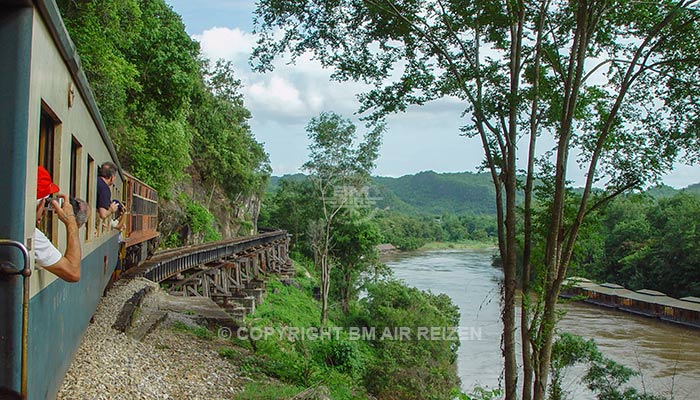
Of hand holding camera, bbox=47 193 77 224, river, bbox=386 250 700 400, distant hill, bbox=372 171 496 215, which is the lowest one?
river, bbox=386 250 700 400

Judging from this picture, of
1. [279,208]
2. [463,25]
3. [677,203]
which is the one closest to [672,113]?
[463,25]

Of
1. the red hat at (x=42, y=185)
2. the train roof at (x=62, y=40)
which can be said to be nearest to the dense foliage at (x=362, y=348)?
the train roof at (x=62, y=40)

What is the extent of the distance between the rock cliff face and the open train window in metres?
21.9

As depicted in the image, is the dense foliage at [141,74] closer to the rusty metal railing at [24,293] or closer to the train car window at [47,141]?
the train car window at [47,141]

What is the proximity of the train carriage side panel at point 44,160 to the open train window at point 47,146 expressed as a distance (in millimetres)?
11

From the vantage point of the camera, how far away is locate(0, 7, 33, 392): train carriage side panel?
224cm

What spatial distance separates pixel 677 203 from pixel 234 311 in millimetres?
37446

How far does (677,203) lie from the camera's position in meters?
41.7

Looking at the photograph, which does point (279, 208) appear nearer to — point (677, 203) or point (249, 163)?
point (249, 163)

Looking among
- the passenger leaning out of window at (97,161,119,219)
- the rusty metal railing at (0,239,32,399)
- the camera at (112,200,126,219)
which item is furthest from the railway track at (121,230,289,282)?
the rusty metal railing at (0,239,32,399)

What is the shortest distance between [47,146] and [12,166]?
91 cm

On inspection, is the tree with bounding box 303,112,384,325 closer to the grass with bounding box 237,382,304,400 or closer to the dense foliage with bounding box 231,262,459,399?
the dense foliage with bounding box 231,262,459,399

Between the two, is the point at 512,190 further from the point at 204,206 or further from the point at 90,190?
the point at 204,206

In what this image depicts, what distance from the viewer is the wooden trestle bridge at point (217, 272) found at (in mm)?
15219
